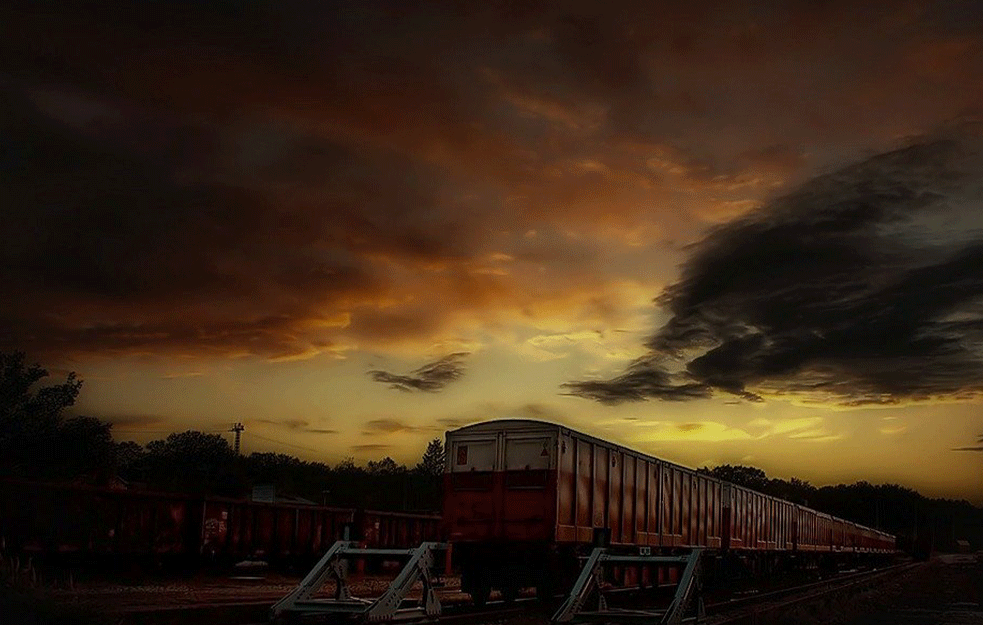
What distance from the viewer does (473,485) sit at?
18.8 metres

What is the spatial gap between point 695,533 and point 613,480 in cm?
683

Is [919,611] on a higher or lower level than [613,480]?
lower

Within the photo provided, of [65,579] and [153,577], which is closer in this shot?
[65,579]

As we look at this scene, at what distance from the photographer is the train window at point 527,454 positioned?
706 inches

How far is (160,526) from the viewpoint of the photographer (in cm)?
2431

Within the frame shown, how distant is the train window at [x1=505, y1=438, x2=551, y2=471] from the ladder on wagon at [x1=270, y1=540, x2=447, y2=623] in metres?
2.86

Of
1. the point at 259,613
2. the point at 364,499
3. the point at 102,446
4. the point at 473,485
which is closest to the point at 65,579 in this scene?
the point at 259,613

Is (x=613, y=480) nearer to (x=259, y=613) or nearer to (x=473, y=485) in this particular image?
(x=473, y=485)

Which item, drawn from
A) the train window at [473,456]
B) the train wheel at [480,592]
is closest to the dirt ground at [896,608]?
the train wheel at [480,592]

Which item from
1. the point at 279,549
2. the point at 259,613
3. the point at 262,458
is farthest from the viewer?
the point at 262,458

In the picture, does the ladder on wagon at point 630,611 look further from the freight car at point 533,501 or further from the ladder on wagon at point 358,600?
the freight car at point 533,501

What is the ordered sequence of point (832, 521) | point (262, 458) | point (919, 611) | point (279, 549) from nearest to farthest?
point (919, 611) < point (279, 549) < point (832, 521) < point (262, 458)

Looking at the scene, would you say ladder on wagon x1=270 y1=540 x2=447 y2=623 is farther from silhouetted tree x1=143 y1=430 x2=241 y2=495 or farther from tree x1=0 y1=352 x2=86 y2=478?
silhouetted tree x1=143 y1=430 x2=241 y2=495

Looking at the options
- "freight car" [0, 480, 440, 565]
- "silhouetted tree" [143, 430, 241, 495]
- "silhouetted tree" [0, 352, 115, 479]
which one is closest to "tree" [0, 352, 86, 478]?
"silhouetted tree" [0, 352, 115, 479]
